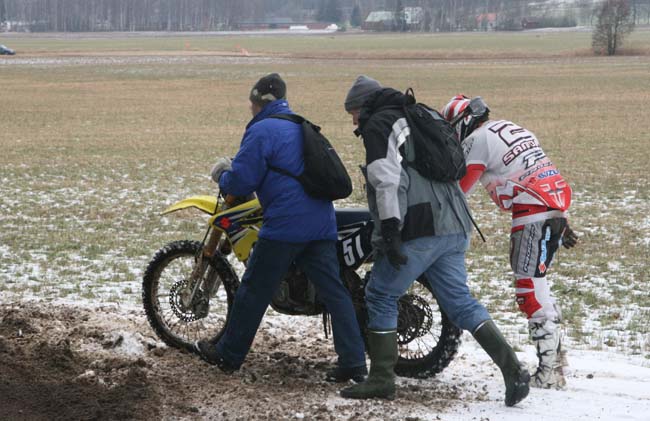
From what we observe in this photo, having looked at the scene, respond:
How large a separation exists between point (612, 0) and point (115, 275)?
263 feet

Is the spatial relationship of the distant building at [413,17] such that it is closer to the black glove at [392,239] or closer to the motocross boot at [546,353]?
the motocross boot at [546,353]

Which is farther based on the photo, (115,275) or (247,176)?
(115,275)

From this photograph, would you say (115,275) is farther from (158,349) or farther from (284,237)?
(284,237)

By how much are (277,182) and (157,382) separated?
4.37 feet

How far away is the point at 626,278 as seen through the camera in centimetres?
871

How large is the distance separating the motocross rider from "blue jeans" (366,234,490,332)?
15.7 inches

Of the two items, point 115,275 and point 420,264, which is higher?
point 420,264

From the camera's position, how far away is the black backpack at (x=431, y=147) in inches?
196

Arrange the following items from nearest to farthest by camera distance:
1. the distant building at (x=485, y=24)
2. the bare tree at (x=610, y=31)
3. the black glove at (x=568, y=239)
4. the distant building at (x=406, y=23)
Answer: the black glove at (x=568, y=239)
the bare tree at (x=610, y=31)
the distant building at (x=406, y=23)
the distant building at (x=485, y=24)

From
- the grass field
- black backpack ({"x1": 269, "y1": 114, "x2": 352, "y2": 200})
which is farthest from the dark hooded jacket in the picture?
the grass field

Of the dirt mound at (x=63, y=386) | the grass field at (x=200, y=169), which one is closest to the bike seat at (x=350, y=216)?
the dirt mound at (x=63, y=386)

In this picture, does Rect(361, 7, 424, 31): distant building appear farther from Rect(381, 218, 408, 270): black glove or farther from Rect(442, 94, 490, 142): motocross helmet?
Rect(381, 218, 408, 270): black glove

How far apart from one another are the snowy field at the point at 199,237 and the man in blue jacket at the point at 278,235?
26 centimetres

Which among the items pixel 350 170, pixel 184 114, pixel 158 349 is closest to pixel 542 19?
pixel 184 114
